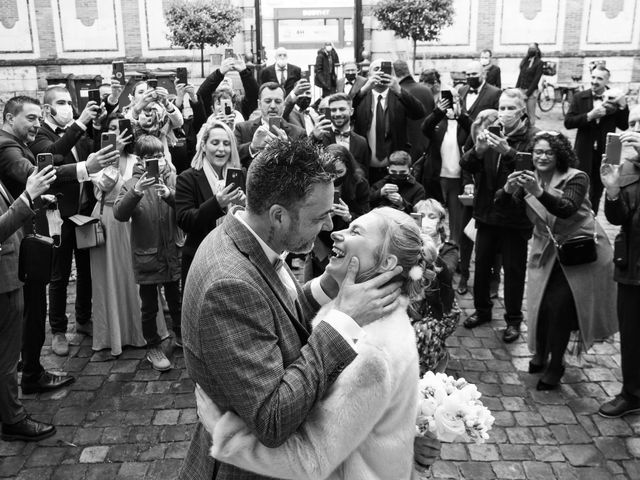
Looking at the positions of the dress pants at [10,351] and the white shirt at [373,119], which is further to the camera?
the white shirt at [373,119]

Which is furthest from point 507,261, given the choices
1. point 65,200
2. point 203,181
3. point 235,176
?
point 65,200

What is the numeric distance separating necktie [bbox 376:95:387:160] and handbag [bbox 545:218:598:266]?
309 centimetres

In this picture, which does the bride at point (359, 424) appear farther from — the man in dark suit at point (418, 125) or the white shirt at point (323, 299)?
the man in dark suit at point (418, 125)

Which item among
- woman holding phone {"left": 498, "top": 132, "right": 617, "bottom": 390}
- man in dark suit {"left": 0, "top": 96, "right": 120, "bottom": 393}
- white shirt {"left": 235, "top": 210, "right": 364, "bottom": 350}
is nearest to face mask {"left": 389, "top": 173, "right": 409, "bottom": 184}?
woman holding phone {"left": 498, "top": 132, "right": 617, "bottom": 390}

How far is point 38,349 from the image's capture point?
5.41 metres

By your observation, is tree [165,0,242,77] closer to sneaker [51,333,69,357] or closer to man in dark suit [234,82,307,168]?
man in dark suit [234,82,307,168]

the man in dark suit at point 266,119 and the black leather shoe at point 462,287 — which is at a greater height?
the man in dark suit at point 266,119

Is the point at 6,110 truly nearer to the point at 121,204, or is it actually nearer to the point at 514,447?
the point at 121,204

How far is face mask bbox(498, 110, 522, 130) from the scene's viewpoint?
627 centimetres

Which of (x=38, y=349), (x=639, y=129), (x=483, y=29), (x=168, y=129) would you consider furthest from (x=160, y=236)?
(x=483, y=29)

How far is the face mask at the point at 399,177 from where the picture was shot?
6.62m

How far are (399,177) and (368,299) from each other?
178 inches

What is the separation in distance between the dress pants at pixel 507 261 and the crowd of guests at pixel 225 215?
0.05 feet

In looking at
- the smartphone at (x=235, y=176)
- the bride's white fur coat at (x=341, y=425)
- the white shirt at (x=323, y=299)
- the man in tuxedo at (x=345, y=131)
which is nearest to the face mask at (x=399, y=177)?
the man in tuxedo at (x=345, y=131)
